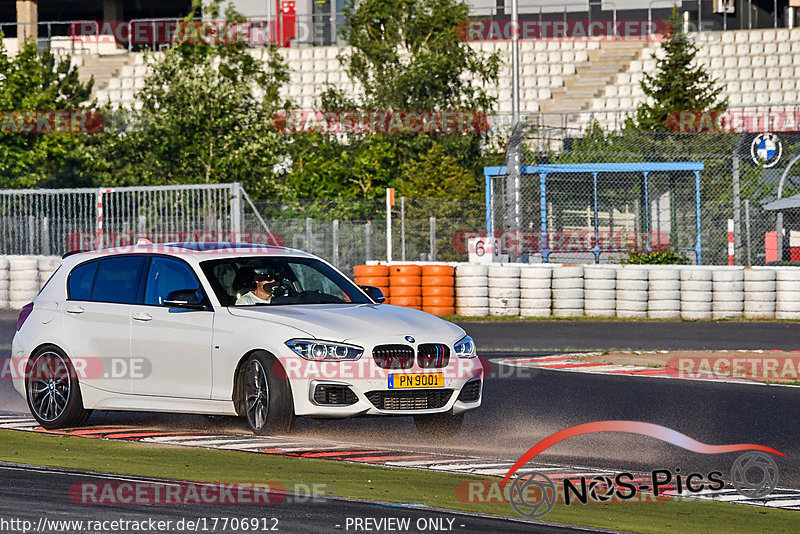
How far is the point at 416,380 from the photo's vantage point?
33.6 feet

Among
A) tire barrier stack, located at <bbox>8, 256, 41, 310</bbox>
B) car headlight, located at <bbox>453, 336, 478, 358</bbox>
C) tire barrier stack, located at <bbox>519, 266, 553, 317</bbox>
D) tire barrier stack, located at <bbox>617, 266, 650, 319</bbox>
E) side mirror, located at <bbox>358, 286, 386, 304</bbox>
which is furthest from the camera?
tire barrier stack, located at <bbox>8, 256, 41, 310</bbox>

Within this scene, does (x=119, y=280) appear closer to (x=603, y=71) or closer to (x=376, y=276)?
(x=376, y=276)

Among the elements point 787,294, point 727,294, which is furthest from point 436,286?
point 787,294

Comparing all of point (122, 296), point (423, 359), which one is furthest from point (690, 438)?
point (122, 296)

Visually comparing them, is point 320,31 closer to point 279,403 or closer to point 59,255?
point 59,255

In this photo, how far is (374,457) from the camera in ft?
31.3

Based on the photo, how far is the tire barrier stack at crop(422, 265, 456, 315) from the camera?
82.0 feet

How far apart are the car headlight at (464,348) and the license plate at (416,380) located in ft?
0.89

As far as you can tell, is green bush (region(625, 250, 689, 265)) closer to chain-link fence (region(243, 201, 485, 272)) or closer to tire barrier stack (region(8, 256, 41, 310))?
chain-link fence (region(243, 201, 485, 272))

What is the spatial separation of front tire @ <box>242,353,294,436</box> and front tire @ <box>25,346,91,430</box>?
1656 millimetres

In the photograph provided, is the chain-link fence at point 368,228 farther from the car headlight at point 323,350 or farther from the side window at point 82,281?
the car headlight at point 323,350

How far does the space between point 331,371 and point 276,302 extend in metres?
1.06

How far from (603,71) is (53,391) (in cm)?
4040

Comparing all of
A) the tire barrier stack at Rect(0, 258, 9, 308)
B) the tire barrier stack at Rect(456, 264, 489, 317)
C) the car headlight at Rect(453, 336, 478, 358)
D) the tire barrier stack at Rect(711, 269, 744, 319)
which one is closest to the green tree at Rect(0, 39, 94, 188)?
the tire barrier stack at Rect(0, 258, 9, 308)
